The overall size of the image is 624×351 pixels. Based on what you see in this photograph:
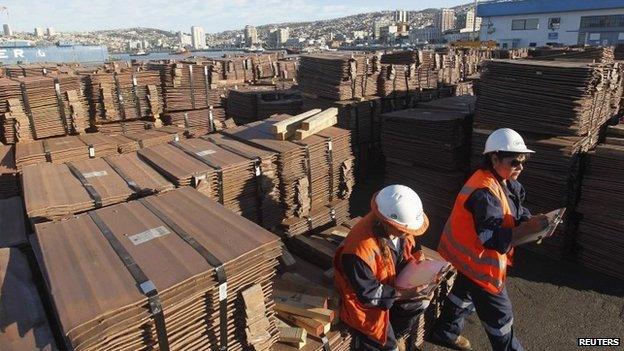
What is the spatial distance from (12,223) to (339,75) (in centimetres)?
783

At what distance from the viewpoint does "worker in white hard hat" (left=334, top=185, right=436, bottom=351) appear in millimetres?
3571

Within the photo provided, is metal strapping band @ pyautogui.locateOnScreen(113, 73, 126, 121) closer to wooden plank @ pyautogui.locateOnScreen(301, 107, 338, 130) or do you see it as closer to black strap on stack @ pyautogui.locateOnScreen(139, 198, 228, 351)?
wooden plank @ pyautogui.locateOnScreen(301, 107, 338, 130)

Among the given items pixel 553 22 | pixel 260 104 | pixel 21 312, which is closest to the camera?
pixel 21 312

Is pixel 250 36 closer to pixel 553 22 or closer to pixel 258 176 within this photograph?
pixel 553 22

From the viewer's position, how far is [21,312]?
10.6 feet

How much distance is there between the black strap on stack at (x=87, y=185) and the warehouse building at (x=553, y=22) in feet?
198

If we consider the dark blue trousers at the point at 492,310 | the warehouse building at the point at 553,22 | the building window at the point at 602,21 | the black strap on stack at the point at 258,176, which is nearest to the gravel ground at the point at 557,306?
the dark blue trousers at the point at 492,310

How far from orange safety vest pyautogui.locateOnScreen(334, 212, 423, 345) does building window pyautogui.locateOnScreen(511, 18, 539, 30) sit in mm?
66443

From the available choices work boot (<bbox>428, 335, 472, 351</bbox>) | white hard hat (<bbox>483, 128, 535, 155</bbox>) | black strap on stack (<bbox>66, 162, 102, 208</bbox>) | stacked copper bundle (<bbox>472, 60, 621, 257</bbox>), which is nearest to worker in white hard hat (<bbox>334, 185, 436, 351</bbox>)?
white hard hat (<bbox>483, 128, 535, 155</bbox>)

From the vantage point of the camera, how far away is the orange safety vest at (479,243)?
438 cm

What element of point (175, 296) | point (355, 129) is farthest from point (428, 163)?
point (175, 296)

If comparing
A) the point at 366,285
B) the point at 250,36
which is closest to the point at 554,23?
the point at 366,285

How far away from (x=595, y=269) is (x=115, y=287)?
7.56 m

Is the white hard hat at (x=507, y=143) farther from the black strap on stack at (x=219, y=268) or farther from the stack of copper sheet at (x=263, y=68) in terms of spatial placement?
the stack of copper sheet at (x=263, y=68)
